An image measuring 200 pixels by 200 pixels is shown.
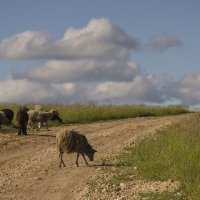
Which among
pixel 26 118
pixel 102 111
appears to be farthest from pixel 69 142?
pixel 102 111

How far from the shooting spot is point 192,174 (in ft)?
47.0

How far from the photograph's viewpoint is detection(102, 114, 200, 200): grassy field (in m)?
13.3

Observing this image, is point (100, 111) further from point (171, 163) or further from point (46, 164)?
point (171, 163)

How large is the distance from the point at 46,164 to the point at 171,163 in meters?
4.94

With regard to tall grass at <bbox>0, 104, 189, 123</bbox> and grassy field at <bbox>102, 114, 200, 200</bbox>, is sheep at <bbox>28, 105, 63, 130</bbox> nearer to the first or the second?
tall grass at <bbox>0, 104, 189, 123</bbox>

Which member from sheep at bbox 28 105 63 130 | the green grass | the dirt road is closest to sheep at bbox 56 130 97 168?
the dirt road

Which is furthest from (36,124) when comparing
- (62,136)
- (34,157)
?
(62,136)

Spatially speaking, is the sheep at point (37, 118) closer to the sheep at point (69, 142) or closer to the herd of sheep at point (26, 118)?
the herd of sheep at point (26, 118)

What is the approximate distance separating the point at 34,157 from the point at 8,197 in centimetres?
716

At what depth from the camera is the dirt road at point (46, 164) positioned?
1500cm

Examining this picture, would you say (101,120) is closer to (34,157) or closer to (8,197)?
(34,157)

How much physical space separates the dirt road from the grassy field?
1109mm

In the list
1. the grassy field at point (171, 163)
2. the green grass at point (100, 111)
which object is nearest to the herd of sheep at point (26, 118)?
the green grass at point (100, 111)

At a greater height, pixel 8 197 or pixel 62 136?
pixel 62 136
